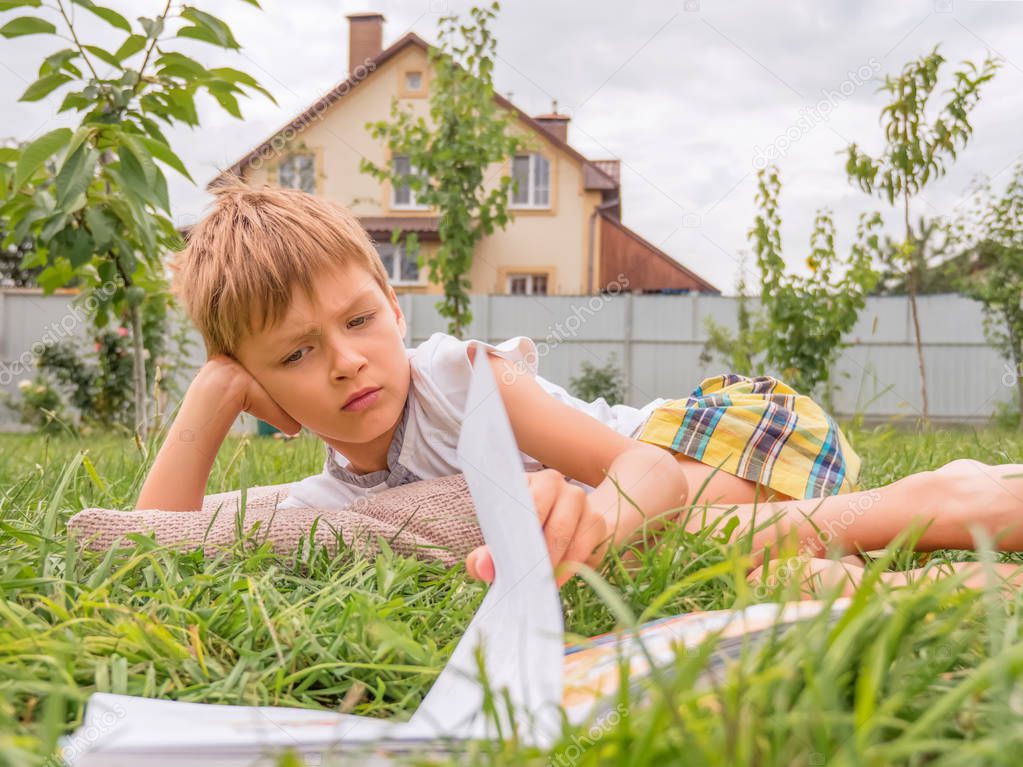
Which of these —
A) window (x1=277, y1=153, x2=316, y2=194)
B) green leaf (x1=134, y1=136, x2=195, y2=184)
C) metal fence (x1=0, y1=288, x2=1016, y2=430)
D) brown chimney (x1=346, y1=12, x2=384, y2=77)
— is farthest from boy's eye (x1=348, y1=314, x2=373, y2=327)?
brown chimney (x1=346, y1=12, x2=384, y2=77)

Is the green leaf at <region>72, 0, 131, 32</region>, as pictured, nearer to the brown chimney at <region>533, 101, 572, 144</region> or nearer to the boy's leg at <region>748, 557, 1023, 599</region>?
the boy's leg at <region>748, 557, 1023, 599</region>

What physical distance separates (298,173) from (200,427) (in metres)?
12.3

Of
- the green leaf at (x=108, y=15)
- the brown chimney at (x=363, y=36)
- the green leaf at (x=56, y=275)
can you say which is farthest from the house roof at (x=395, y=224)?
the green leaf at (x=108, y=15)

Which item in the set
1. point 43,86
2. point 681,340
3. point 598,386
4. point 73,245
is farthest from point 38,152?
point 681,340

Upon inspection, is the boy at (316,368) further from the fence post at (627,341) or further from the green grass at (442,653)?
the fence post at (627,341)

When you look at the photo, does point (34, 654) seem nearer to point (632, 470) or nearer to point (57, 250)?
point (632, 470)

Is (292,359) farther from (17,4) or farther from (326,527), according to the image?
(17,4)

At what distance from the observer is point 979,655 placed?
2.43 ft

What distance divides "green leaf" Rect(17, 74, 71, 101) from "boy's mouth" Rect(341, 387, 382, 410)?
1385mm

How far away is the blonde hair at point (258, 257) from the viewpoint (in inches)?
66.0

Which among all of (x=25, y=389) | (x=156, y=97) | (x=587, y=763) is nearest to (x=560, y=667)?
(x=587, y=763)

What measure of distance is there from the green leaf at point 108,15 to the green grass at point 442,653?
4.04 feet

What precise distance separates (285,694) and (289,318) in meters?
0.87

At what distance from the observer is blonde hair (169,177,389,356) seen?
168 centimetres
